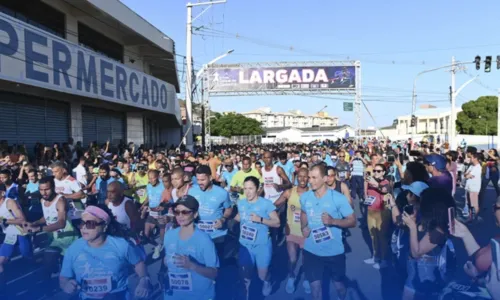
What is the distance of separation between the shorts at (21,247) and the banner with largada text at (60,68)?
607 cm

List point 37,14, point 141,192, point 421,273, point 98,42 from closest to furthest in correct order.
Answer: point 421,273 < point 141,192 < point 37,14 < point 98,42

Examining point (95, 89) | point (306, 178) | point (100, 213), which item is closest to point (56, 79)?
point (95, 89)

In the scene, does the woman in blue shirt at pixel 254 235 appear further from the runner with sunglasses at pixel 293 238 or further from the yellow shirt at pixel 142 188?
the yellow shirt at pixel 142 188

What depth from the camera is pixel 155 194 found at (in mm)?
6926

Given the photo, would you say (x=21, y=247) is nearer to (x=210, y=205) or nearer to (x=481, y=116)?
(x=210, y=205)

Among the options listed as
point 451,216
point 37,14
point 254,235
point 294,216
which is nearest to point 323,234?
point 254,235

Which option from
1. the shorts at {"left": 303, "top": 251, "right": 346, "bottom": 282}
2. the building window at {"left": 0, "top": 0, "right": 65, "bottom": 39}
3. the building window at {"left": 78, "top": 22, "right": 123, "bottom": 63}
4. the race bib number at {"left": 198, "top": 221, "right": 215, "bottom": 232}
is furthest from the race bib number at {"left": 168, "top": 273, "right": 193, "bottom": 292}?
the building window at {"left": 78, "top": 22, "right": 123, "bottom": 63}

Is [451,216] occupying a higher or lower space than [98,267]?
higher

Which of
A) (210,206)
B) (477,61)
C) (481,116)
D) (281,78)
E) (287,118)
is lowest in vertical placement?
(210,206)

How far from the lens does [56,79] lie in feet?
41.9

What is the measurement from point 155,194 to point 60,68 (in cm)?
795

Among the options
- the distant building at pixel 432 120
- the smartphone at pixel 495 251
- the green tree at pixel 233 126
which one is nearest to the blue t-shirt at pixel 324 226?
the smartphone at pixel 495 251

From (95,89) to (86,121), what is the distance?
14.0ft

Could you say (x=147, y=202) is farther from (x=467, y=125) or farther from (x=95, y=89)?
(x=467, y=125)
